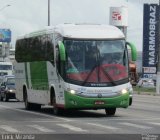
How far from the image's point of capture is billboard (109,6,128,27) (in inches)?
4973

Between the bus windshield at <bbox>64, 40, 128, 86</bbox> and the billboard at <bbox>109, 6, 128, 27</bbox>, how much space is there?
100507mm

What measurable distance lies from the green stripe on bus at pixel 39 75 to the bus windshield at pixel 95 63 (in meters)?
2.90

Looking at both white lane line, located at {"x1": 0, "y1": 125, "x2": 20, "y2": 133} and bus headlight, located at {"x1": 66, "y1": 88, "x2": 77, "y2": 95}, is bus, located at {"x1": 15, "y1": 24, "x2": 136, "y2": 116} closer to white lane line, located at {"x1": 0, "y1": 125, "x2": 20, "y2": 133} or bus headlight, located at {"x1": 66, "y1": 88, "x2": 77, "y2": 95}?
bus headlight, located at {"x1": 66, "y1": 88, "x2": 77, "y2": 95}

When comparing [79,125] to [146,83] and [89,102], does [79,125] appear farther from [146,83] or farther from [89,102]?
[146,83]

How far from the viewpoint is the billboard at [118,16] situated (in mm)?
126312

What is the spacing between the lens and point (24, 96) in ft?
108

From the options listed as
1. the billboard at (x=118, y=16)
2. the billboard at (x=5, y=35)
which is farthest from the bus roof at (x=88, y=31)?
the billboard at (x=5, y=35)

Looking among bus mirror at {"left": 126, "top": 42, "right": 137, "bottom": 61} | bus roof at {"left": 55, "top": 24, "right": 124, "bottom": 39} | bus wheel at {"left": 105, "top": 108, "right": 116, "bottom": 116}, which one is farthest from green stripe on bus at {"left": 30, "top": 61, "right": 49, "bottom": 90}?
bus mirror at {"left": 126, "top": 42, "right": 137, "bottom": 61}

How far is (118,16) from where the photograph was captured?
127 m

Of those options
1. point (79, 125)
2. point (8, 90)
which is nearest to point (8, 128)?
point (79, 125)

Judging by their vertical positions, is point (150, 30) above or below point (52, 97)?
below

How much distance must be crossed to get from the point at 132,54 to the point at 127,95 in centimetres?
162

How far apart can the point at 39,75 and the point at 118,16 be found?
98.3 m

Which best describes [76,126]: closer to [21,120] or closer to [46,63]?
[21,120]
